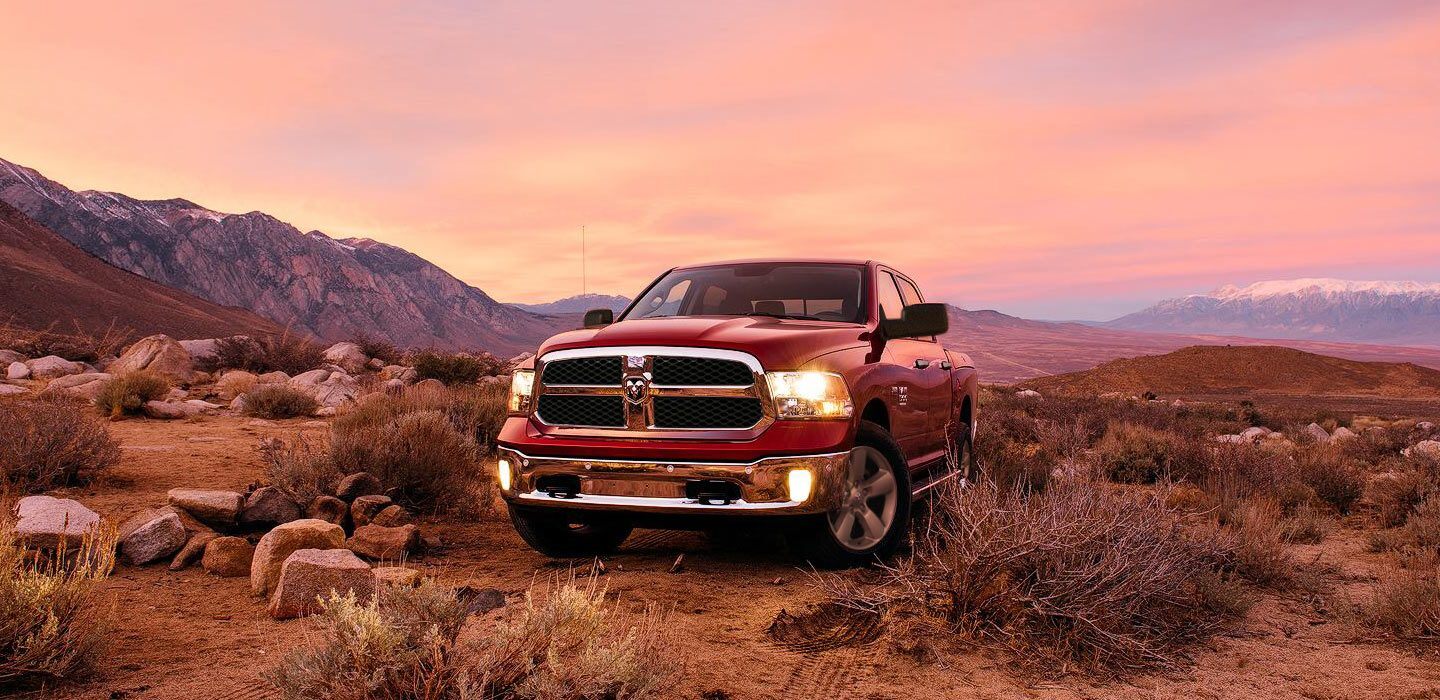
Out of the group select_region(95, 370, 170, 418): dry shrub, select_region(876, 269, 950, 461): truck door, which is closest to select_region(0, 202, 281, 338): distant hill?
select_region(95, 370, 170, 418): dry shrub

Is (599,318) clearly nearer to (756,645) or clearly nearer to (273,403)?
(756,645)

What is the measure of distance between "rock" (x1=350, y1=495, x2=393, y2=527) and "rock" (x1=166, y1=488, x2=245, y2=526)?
0.75 meters

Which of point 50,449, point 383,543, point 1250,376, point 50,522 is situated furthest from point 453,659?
point 1250,376

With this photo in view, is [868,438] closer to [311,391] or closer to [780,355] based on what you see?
[780,355]

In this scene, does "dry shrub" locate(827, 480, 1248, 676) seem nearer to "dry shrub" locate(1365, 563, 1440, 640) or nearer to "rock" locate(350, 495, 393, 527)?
"dry shrub" locate(1365, 563, 1440, 640)

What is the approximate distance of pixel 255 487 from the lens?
Result: 765 cm

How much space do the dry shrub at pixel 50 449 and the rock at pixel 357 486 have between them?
99.3 inches

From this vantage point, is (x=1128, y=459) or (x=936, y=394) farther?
(x=1128, y=459)

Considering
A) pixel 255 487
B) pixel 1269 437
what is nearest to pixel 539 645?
pixel 255 487

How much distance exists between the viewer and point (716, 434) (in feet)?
16.8

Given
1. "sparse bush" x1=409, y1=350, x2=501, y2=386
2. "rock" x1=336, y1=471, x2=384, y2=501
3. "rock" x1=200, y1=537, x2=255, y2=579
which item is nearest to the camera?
"rock" x1=200, y1=537, x2=255, y2=579

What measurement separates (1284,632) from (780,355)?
3036 mm

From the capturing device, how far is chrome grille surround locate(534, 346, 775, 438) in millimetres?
5129

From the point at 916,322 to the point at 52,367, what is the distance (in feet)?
60.8
